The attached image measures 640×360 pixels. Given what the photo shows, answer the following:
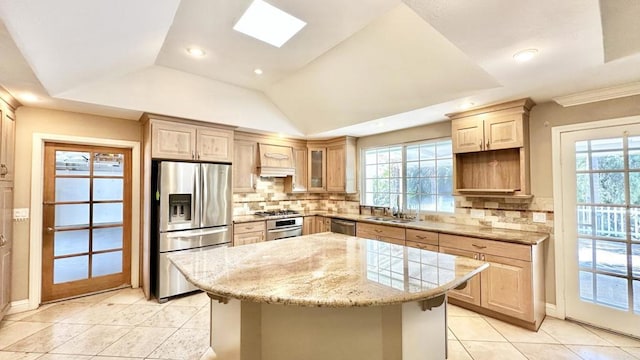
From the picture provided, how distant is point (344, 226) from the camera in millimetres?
4348

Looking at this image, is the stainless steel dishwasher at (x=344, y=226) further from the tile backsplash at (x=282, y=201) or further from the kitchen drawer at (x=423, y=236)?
the kitchen drawer at (x=423, y=236)

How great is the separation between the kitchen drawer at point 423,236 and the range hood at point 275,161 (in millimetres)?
2323

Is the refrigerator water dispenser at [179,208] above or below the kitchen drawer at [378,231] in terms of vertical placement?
above

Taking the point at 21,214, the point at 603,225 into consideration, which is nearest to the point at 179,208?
the point at 21,214

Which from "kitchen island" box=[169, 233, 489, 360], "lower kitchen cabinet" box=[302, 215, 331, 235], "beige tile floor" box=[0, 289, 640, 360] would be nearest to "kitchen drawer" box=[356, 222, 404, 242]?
"lower kitchen cabinet" box=[302, 215, 331, 235]

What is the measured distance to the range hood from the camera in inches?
179

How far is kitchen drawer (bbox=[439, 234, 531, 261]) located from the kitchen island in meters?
1.29

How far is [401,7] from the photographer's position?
7.09 feet

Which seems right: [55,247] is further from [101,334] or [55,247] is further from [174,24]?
[174,24]

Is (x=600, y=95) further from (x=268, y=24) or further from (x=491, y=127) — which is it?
(x=268, y=24)

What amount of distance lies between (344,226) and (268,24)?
3002 mm

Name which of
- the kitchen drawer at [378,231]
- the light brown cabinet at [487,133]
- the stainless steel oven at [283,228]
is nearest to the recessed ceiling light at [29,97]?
the stainless steel oven at [283,228]

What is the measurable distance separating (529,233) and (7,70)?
5011 mm

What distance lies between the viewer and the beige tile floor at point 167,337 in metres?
2.27
